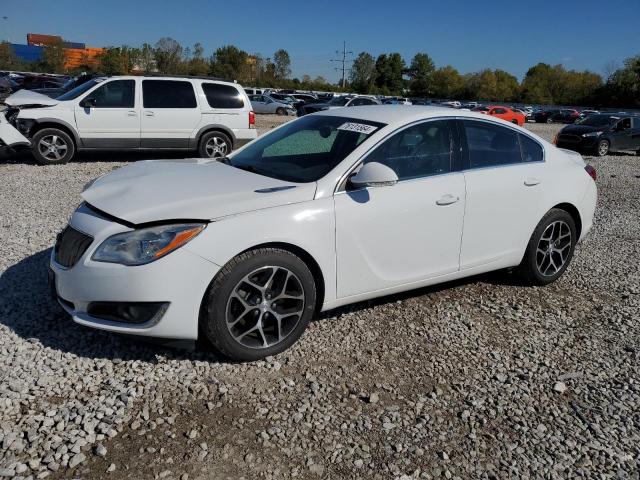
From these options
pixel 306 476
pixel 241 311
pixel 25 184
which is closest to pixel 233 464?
pixel 306 476

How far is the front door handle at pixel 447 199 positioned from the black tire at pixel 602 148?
17.5 meters

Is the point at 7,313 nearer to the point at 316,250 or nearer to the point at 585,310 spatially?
the point at 316,250

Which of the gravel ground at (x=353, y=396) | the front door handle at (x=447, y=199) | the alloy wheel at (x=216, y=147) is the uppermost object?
the front door handle at (x=447, y=199)

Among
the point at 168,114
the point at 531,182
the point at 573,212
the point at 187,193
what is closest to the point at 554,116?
the point at 168,114

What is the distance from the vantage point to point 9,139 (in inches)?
369

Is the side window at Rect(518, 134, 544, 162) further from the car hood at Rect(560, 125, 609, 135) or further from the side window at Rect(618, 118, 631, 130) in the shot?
the side window at Rect(618, 118, 631, 130)

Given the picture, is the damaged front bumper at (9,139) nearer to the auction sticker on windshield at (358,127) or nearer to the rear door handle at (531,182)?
the auction sticker on windshield at (358,127)

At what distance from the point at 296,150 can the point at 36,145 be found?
8.01 meters

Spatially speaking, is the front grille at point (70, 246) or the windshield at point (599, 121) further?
the windshield at point (599, 121)

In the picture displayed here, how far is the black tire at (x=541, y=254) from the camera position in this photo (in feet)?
15.4

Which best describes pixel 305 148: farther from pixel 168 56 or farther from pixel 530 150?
pixel 168 56

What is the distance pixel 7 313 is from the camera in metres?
3.93

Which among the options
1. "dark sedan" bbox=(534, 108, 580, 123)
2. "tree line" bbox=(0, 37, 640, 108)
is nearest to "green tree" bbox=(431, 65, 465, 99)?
"tree line" bbox=(0, 37, 640, 108)

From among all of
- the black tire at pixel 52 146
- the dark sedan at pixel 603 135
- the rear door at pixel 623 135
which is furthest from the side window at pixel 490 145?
the rear door at pixel 623 135
